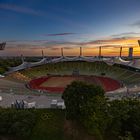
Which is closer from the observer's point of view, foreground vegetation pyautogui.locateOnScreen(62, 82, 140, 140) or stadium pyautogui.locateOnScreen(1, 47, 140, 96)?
foreground vegetation pyautogui.locateOnScreen(62, 82, 140, 140)

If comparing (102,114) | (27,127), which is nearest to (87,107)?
(102,114)

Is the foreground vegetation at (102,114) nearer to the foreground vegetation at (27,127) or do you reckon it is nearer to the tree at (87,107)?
the tree at (87,107)

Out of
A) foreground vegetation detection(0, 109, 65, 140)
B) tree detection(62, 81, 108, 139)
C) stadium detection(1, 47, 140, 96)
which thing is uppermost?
tree detection(62, 81, 108, 139)

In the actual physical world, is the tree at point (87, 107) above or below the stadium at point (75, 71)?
above

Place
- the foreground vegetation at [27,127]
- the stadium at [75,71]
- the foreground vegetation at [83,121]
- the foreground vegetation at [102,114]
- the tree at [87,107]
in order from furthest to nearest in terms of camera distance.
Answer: the stadium at [75,71] < the foreground vegetation at [27,127] < the foreground vegetation at [83,121] < the foreground vegetation at [102,114] < the tree at [87,107]

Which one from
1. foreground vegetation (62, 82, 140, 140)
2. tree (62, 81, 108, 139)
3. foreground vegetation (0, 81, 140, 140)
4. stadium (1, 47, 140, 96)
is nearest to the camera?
tree (62, 81, 108, 139)

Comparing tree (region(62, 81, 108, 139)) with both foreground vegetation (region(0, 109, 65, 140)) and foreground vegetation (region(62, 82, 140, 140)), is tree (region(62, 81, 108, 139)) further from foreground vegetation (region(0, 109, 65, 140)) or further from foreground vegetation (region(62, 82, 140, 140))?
foreground vegetation (region(0, 109, 65, 140))

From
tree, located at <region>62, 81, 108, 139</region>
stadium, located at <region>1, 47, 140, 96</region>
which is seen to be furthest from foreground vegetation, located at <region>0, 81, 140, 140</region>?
stadium, located at <region>1, 47, 140, 96</region>

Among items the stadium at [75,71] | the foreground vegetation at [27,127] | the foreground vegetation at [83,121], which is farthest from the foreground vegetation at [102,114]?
the stadium at [75,71]

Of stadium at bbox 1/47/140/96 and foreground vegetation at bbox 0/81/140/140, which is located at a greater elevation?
foreground vegetation at bbox 0/81/140/140

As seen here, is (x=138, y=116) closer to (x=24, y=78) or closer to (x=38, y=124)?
(x=38, y=124)

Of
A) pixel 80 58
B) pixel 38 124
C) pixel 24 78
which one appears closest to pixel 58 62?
pixel 80 58
